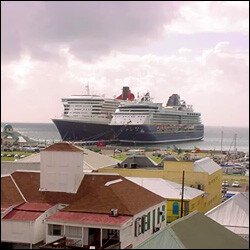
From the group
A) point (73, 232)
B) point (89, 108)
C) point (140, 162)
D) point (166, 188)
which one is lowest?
point (73, 232)

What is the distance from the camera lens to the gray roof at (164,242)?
10.3 m

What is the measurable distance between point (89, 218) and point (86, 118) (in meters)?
94.8

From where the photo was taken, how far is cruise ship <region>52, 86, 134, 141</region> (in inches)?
4387

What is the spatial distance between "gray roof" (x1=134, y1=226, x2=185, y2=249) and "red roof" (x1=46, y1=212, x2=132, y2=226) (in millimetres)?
4710

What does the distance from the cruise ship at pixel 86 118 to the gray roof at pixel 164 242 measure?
327 ft

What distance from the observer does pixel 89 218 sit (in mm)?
16766

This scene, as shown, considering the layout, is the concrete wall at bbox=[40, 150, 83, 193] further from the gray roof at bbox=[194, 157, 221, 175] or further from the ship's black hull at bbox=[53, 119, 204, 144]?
the ship's black hull at bbox=[53, 119, 204, 144]

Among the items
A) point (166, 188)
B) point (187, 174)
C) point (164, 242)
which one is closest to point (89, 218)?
point (164, 242)

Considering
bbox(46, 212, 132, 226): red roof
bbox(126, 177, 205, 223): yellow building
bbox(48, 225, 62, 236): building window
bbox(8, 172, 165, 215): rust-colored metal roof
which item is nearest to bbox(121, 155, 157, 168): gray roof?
bbox(126, 177, 205, 223): yellow building

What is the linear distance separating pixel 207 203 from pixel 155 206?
10759 millimetres

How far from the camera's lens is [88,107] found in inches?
4523

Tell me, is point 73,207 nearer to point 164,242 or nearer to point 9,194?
point 9,194

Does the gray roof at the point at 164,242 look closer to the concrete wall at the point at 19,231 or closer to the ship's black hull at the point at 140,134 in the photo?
the concrete wall at the point at 19,231

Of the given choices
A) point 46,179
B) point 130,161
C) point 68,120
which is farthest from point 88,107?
point 46,179
